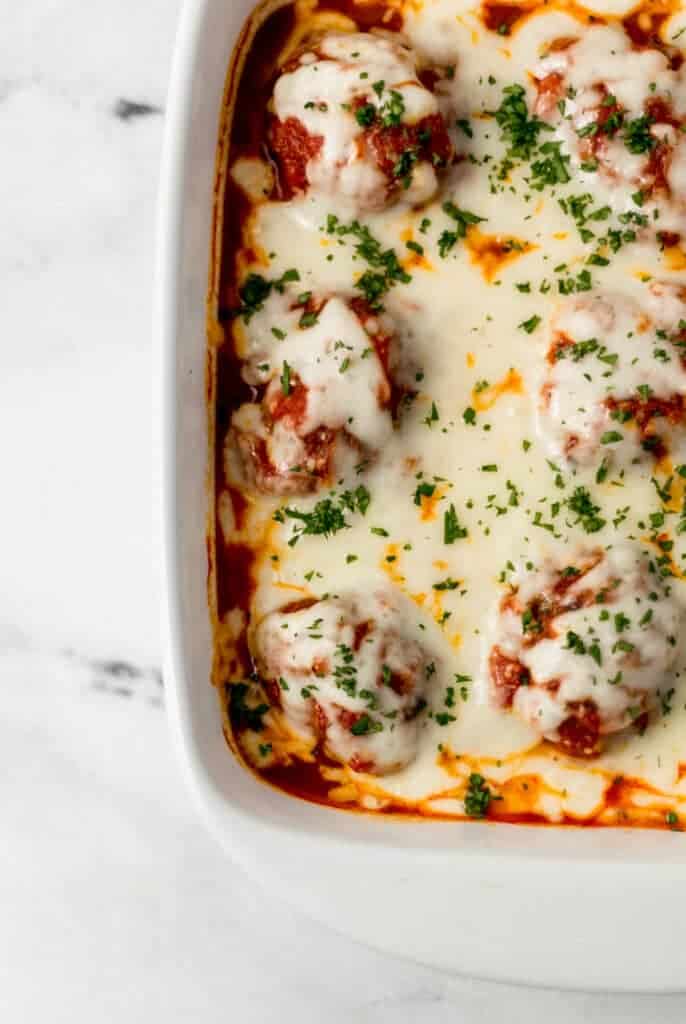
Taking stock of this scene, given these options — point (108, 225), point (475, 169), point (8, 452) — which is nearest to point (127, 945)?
point (8, 452)

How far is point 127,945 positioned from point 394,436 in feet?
6.28

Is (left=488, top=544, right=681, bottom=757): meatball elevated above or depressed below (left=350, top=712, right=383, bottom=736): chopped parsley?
above

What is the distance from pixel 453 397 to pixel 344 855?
1284 mm

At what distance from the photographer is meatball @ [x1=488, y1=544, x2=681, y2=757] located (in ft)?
10.9

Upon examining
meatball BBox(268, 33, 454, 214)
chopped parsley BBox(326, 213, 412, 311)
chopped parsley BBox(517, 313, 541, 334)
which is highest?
meatball BBox(268, 33, 454, 214)

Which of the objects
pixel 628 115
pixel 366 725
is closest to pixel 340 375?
pixel 366 725

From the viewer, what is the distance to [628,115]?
136 inches

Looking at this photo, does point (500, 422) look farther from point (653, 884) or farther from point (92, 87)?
point (92, 87)

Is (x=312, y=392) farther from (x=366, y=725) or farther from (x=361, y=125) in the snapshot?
(x=366, y=725)

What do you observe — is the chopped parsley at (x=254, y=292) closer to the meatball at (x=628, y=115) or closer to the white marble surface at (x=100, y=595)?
the white marble surface at (x=100, y=595)

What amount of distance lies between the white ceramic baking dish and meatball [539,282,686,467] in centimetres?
100

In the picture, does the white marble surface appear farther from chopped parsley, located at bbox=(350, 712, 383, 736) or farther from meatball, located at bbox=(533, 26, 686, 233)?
meatball, located at bbox=(533, 26, 686, 233)

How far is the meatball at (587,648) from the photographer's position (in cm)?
333

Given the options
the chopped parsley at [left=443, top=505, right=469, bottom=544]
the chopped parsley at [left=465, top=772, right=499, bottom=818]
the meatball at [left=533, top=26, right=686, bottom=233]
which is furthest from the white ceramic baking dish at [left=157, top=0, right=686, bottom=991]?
the meatball at [left=533, top=26, right=686, bottom=233]
